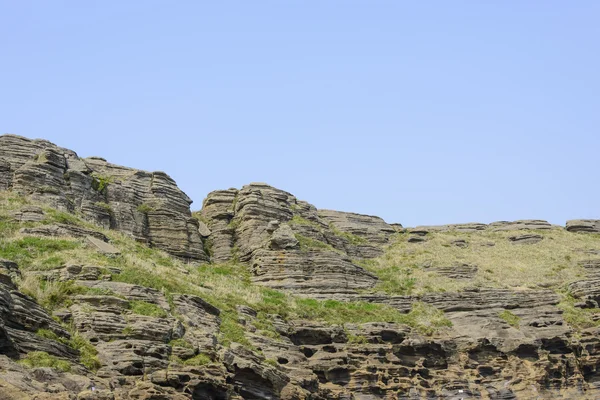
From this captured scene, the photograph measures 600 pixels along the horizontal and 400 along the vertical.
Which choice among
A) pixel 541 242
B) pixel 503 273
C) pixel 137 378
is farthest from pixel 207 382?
pixel 541 242

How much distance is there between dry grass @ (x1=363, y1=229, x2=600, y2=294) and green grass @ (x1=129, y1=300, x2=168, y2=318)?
23633 millimetres

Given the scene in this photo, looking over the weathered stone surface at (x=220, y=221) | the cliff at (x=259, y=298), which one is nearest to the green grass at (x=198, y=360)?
the cliff at (x=259, y=298)

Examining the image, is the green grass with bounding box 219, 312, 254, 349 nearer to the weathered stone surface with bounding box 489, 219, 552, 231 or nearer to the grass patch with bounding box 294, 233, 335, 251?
the grass patch with bounding box 294, 233, 335, 251

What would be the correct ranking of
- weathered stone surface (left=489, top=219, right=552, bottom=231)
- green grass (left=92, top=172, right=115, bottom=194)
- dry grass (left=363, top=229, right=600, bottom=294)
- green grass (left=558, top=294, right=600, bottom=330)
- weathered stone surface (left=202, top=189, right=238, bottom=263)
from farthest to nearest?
weathered stone surface (left=489, top=219, right=552, bottom=231)
weathered stone surface (left=202, top=189, right=238, bottom=263)
green grass (left=92, top=172, right=115, bottom=194)
dry grass (left=363, top=229, right=600, bottom=294)
green grass (left=558, top=294, right=600, bottom=330)

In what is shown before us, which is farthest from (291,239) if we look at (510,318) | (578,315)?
(578,315)

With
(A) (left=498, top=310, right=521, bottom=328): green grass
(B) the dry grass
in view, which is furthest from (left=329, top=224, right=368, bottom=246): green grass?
(A) (left=498, top=310, right=521, bottom=328): green grass

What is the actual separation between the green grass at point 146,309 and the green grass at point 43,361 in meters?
7.26

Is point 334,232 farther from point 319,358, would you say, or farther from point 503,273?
point 319,358

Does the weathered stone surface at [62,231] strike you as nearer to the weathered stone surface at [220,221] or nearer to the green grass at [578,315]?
the weathered stone surface at [220,221]

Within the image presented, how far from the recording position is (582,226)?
80812 millimetres

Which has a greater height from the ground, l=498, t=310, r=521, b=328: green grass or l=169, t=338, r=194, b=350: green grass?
l=498, t=310, r=521, b=328: green grass

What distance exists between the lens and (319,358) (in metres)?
42.6

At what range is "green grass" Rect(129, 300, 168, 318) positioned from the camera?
3475 cm

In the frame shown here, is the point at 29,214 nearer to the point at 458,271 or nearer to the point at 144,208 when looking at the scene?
the point at 144,208
